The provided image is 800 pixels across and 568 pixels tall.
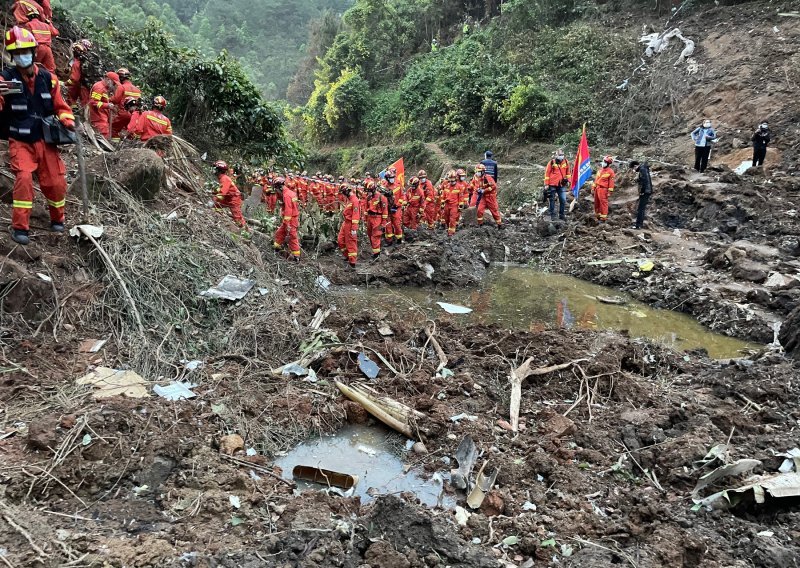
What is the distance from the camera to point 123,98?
371 inches

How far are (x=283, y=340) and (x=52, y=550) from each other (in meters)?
3.18

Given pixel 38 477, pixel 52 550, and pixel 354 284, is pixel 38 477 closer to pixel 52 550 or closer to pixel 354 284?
pixel 52 550

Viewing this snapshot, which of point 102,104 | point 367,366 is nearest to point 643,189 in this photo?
point 367,366

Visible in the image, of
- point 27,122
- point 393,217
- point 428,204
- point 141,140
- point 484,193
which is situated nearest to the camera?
point 27,122

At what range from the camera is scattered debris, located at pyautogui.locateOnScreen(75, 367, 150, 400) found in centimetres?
446

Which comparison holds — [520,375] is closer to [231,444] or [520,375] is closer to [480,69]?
[231,444]

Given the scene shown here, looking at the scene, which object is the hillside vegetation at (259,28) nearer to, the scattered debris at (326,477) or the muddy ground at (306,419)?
the muddy ground at (306,419)

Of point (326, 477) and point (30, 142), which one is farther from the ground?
point (30, 142)

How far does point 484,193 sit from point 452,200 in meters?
0.90

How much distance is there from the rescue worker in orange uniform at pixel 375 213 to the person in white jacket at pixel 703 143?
904 cm

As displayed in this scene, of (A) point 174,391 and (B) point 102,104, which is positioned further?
(B) point 102,104

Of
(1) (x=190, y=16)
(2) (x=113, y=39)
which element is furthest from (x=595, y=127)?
(1) (x=190, y=16)

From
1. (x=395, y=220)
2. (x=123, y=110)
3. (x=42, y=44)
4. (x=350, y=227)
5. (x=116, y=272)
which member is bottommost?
(x=395, y=220)

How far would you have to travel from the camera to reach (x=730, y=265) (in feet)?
33.4
